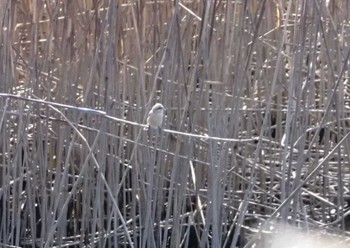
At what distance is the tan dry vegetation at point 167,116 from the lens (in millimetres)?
2451

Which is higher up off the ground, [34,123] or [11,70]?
[11,70]

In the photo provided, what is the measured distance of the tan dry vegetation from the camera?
245 cm

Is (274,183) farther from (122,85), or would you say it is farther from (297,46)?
(297,46)

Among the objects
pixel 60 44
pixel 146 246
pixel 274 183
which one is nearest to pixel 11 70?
pixel 60 44

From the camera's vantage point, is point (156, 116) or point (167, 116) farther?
point (167, 116)

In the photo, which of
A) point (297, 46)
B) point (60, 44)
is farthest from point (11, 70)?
point (297, 46)

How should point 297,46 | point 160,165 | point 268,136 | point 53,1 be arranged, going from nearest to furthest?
point 297,46 < point 160,165 < point 53,1 < point 268,136

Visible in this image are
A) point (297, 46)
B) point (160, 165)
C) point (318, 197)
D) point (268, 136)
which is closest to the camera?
point (297, 46)

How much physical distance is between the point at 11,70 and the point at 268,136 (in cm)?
105

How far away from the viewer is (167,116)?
2.62 m

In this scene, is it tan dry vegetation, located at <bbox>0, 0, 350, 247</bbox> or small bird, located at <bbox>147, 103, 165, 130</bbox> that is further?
tan dry vegetation, located at <bbox>0, 0, 350, 247</bbox>

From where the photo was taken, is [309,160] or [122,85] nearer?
[122,85]

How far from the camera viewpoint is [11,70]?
8.70ft

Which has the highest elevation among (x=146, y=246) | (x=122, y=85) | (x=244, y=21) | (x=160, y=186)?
(x=244, y=21)
